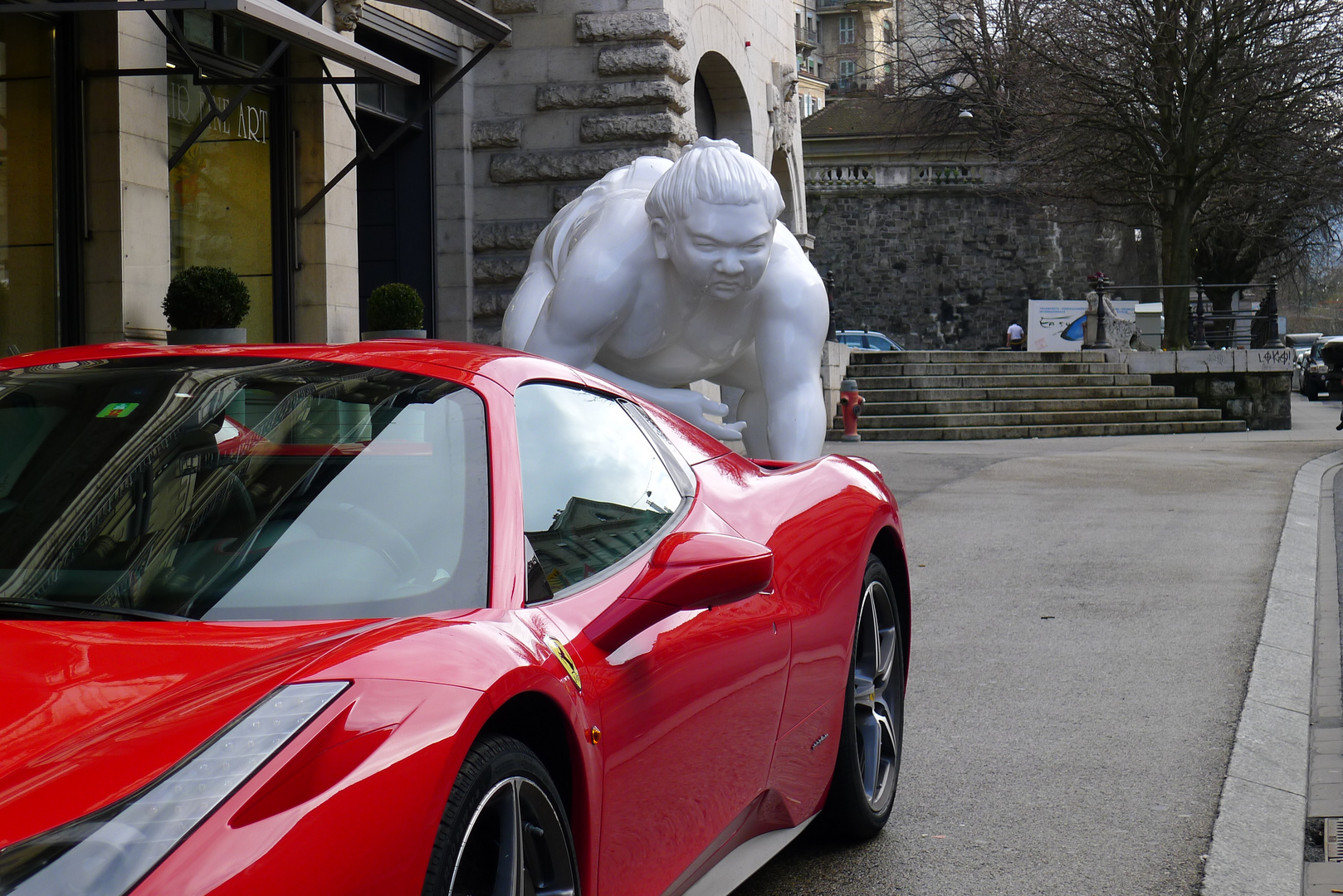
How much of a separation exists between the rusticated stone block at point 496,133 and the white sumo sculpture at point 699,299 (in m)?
9.71

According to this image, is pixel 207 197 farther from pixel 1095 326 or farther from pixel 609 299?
pixel 1095 326

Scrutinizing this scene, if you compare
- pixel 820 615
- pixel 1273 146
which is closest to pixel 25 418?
pixel 820 615

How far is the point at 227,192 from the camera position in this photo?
12.4m

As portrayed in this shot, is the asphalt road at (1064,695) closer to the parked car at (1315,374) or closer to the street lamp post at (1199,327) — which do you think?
the street lamp post at (1199,327)

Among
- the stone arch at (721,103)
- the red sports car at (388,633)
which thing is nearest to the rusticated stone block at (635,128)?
the stone arch at (721,103)

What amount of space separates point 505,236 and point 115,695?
13585mm

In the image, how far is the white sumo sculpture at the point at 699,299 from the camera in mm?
4996

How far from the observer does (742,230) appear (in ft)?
16.3

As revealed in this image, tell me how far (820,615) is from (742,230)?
1.95 meters

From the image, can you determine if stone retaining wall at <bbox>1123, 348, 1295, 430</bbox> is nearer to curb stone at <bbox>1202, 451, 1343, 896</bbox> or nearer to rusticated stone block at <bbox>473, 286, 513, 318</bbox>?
rusticated stone block at <bbox>473, 286, 513, 318</bbox>

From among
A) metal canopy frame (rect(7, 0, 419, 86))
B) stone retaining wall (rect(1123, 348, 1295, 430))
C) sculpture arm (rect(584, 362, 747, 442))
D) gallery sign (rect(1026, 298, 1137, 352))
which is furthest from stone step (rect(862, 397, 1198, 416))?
sculpture arm (rect(584, 362, 747, 442))

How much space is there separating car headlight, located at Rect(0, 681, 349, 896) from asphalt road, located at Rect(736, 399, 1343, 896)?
2031 mm

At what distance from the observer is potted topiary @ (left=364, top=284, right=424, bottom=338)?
1249 centimetres

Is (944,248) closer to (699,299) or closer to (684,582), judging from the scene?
(699,299)
